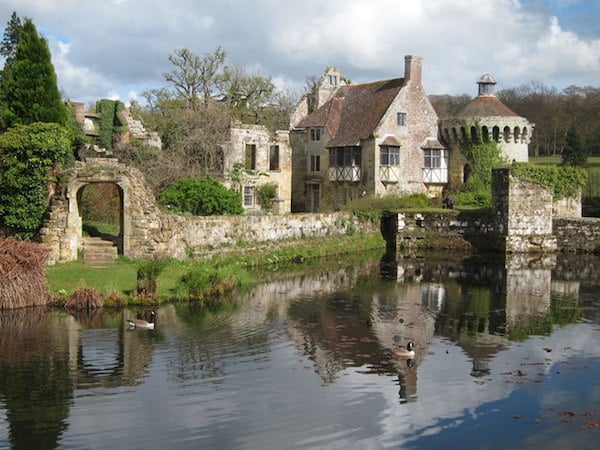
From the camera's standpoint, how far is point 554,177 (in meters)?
38.8

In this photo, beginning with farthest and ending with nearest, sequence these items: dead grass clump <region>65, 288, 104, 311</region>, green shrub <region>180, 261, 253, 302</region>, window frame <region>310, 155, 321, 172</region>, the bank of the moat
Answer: window frame <region>310, 155, 321, 172</region> < the bank of the moat < green shrub <region>180, 261, 253, 302</region> < dead grass clump <region>65, 288, 104, 311</region>

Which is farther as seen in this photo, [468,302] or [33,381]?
[468,302]

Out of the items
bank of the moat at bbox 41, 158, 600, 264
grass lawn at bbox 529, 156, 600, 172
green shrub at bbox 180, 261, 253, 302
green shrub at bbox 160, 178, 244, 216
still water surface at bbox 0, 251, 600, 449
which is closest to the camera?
still water surface at bbox 0, 251, 600, 449

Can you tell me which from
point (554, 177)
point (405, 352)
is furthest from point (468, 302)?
point (554, 177)

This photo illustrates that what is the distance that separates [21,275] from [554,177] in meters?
28.4

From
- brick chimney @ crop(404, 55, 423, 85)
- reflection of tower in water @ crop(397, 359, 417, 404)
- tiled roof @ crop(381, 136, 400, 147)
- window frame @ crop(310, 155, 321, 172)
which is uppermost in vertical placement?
brick chimney @ crop(404, 55, 423, 85)

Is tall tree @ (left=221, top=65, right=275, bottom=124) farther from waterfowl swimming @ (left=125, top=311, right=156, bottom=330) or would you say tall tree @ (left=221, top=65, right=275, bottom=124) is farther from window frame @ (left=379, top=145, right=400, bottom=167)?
waterfowl swimming @ (left=125, top=311, right=156, bottom=330)

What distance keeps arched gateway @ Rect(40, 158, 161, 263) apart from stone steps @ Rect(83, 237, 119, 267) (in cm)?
34

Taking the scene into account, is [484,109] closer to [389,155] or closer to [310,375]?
[389,155]

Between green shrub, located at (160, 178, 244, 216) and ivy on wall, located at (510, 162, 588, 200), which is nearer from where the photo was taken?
green shrub, located at (160, 178, 244, 216)

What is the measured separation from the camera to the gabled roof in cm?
4649

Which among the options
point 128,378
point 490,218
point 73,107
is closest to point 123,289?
point 128,378

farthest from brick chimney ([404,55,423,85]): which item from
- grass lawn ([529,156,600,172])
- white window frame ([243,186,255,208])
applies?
grass lawn ([529,156,600,172])

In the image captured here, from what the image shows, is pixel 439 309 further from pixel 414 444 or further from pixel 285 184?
pixel 285 184
